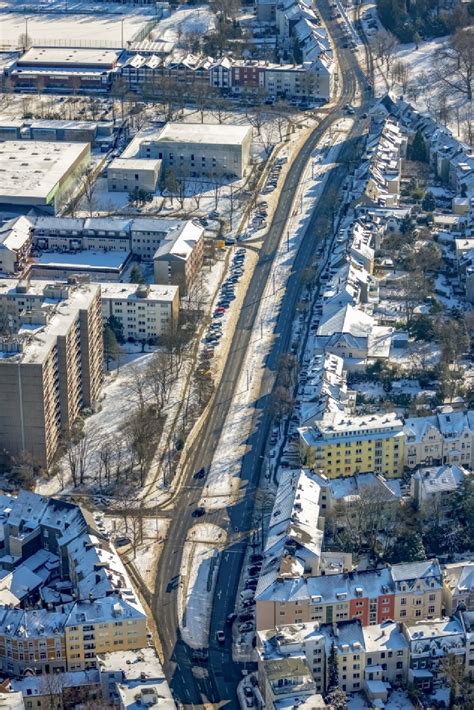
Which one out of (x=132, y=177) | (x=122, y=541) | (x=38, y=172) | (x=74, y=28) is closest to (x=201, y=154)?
(x=132, y=177)

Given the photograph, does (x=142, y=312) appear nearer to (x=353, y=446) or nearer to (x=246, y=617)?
(x=353, y=446)

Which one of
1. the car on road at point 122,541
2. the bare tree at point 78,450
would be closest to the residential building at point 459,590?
the car on road at point 122,541

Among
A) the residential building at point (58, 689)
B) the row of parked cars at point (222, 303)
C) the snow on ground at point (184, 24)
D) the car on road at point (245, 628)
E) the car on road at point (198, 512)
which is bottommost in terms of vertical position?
the car on road at point (198, 512)

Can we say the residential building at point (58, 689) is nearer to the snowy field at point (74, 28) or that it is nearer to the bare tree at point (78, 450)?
the bare tree at point (78, 450)

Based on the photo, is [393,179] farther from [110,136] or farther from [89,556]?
[89,556]

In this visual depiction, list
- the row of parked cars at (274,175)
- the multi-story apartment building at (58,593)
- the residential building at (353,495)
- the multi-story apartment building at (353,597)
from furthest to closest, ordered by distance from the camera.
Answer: the row of parked cars at (274,175)
the residential building at (353,495)
the multi-story apartment building at (353,597)
the multi-story apartment building at (58,593)

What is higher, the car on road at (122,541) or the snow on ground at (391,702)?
the snow on ground at (391,702)

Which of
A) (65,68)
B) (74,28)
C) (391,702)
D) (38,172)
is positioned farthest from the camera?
(74,28)

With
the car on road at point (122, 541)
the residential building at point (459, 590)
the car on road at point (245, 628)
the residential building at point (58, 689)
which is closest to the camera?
the residential building at point (58, 689)
